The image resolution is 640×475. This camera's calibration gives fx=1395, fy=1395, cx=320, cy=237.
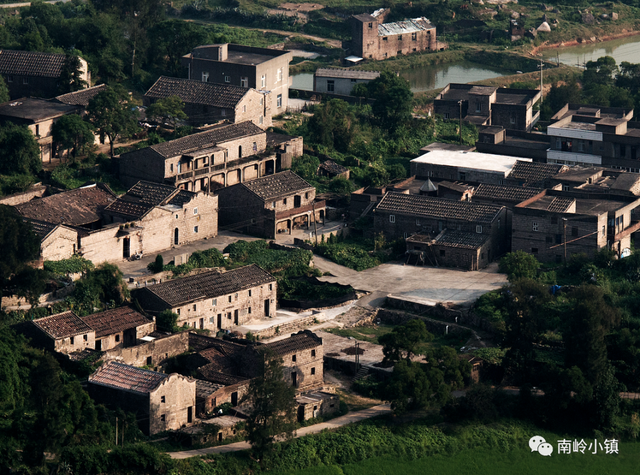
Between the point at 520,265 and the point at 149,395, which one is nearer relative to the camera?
the point at 149,395

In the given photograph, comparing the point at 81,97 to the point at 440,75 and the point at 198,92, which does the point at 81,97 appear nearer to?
the point at 198,92

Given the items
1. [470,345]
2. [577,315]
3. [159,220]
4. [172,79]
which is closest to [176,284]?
[159,220]

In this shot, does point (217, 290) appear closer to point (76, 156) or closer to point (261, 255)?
point (261, 255)

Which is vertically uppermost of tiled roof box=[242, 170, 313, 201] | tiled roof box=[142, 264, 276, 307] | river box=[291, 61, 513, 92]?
tiled roof box=[242, 170, 313, 201]

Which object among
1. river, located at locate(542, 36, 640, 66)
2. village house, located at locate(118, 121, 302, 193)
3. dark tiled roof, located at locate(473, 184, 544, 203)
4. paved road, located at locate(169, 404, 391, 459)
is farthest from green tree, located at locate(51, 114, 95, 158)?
river, located at locate(542, 36, 640, 66)

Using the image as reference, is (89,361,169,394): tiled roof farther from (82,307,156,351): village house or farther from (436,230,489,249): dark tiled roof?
(436,230,489,249): dark tiled roof

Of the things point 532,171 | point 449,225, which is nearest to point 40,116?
point 449,225
